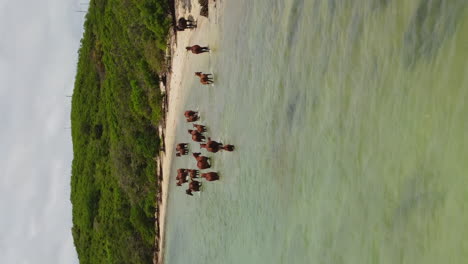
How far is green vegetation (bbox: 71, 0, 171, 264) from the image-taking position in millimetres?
31359

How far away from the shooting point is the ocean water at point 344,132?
29.1ft

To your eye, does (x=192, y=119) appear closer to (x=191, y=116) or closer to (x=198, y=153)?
(x=191, y=116)

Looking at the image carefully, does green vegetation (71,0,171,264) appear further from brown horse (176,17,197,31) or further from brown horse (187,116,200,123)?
brown horse (187,116,200,123)

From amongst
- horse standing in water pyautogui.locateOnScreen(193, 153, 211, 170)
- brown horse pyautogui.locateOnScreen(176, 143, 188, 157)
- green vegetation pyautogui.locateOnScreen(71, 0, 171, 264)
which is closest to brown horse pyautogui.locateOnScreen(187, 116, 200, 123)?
brown horse pyautogui.locateOnScreen(176, 143, 188, 157)

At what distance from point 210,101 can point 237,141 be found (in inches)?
159

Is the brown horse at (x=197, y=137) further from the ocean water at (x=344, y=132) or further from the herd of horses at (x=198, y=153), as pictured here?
the ocean water at (x=344, y=132)

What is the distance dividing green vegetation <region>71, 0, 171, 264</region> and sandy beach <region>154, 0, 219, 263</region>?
1.49 metres

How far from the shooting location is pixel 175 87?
1111 inches

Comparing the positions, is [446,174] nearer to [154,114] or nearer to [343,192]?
[343,192]

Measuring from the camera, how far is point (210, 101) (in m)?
22.2

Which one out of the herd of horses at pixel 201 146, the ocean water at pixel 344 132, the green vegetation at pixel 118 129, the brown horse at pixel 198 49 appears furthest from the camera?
the green vegetation at pixel 118 129

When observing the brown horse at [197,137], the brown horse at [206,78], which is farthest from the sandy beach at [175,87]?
the brown horse at [197,137]

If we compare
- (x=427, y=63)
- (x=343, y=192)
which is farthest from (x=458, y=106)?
(x=343, y=192)

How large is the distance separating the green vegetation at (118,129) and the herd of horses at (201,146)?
20.5ft
